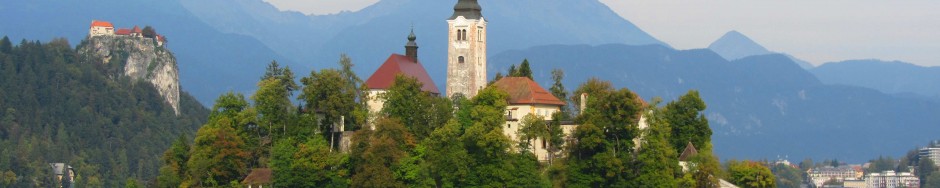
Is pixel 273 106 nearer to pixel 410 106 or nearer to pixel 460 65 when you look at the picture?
pixel 410 106

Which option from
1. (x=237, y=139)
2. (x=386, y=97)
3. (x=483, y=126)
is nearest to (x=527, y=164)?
(x=483, y=126)

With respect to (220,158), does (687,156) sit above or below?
above

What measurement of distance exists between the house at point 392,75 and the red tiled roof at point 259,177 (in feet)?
18.5

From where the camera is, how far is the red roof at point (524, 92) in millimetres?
78938

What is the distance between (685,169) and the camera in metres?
79.0

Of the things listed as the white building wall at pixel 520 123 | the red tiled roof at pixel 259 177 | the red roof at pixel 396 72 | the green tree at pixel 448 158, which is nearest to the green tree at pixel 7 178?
the red roof at pixel 396 72

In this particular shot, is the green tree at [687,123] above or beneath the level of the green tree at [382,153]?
above

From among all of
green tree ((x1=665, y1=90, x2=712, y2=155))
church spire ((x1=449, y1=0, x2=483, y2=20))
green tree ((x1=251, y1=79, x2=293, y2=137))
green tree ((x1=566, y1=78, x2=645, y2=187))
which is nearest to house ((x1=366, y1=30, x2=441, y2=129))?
church spire ((x1=449, y1=0, x2=483, y2=20))

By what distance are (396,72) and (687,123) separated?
45.6 ft

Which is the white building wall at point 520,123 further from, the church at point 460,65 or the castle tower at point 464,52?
the castle tower at point 464,52

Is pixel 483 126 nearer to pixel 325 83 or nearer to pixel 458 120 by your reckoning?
pixel 458 120

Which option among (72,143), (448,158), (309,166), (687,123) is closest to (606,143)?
(448,158)

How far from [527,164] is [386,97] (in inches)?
305

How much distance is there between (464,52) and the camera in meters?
83.7
